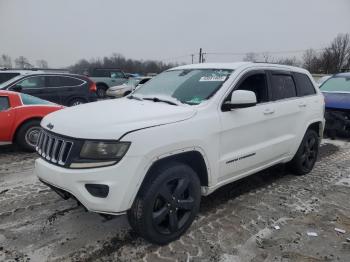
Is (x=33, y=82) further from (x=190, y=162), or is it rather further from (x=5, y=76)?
(x=190, y=162)

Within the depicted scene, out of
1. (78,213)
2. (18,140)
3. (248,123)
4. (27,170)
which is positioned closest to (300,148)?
(248,123)

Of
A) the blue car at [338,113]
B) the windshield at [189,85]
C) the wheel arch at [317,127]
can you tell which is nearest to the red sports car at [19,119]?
the windshield at [189,85]

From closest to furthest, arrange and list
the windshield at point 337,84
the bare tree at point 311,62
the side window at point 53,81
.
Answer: the windshield at point 337,84
the side window at point 53,81
the bare tree at point 311,62

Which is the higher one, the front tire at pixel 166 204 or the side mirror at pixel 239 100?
the side mirror at pixel 239 100

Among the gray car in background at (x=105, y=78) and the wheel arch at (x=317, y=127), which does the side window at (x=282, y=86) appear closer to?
the wheel arch at (x=317, y=127)

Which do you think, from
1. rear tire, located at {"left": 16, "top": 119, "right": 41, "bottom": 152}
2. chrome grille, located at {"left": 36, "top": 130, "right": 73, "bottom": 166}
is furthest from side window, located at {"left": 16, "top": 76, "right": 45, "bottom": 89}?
chrome grille, located at {"left": 36, "top": 130, "right": 73, "bottom": 166}

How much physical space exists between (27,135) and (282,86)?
485 centimetres

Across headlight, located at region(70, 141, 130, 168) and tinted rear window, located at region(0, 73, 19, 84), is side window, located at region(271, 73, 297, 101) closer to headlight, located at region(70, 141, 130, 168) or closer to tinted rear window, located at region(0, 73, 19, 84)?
headlight, located at region(70, 141, 130, 168)

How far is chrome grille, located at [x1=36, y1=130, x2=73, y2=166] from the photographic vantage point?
3.04 metres

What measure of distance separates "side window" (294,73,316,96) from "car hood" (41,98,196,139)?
2442 mm

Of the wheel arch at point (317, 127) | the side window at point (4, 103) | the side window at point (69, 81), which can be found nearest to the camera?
the wheel arch at point (317, 127)

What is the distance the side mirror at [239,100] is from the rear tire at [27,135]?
4.42 meters

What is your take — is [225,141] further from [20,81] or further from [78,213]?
[20,81]

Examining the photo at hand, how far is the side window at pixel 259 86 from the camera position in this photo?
4336mm
